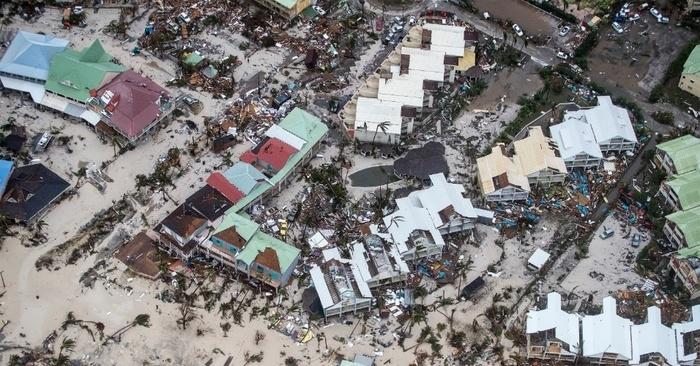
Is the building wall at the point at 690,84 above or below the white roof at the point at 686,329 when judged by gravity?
above

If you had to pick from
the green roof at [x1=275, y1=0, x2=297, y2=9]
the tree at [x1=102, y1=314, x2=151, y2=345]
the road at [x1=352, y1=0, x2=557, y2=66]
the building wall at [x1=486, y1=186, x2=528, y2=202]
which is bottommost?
the tree at [x1=102, y1=314, x2=151, y2=345]

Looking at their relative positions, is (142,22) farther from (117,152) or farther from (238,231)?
(238,231)

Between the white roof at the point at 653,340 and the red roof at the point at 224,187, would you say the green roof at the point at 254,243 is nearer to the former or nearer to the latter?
the red roof at the point at 224,187

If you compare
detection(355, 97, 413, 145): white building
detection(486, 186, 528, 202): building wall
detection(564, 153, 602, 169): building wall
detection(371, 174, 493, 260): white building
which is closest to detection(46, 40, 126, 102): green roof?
detection(355, 97, 413, 145): white building

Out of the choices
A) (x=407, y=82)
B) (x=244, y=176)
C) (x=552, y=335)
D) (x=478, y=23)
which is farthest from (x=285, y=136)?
(x=552, y=335)

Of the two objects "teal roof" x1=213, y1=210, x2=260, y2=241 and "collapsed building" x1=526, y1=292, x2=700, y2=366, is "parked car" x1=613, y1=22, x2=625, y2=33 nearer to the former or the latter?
"collapsed building" x1=526, y1=292, x2=700, y2=366

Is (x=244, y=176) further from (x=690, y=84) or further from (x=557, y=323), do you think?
(x=690, y=84)

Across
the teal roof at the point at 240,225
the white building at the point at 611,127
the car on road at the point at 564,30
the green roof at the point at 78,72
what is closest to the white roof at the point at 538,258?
the white building at the point at 611,127
